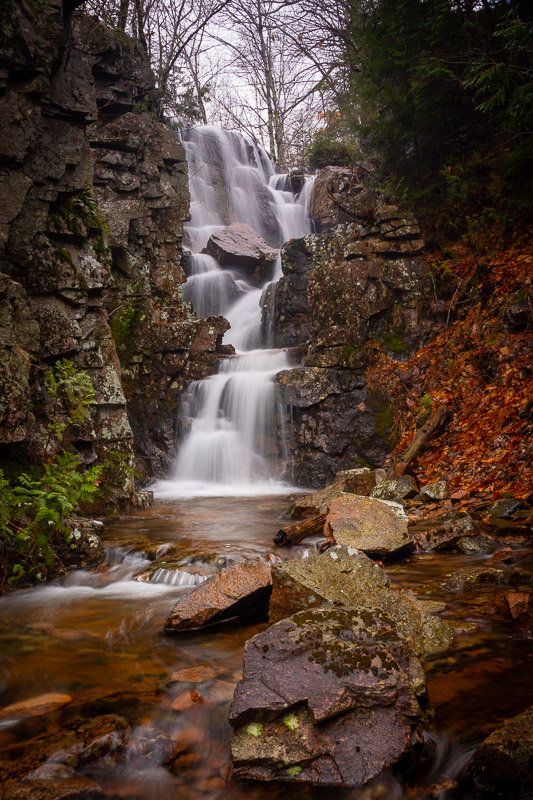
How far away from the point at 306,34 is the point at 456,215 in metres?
8.52

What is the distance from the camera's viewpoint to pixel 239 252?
1466 cm

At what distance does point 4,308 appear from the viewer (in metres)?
4.75

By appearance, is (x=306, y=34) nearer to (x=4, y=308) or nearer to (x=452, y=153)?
(x=452, y=153)

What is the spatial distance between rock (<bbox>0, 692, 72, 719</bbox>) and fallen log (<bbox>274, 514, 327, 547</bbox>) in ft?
9.20

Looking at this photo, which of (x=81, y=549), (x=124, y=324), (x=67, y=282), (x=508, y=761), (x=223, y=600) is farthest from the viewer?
(x=124, y=324)

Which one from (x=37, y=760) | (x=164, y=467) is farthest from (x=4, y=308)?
(x=164, y=467)

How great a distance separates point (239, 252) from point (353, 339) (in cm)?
711

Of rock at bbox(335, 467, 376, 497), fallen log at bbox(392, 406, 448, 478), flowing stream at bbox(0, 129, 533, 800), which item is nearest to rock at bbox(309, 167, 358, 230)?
fallen log at bbox(392, 406, 448, 478)

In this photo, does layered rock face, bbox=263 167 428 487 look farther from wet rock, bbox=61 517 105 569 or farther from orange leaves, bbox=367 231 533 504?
wet rock, bbox=61 517 105 569

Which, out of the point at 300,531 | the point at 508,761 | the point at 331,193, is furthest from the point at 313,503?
the point at 331,193

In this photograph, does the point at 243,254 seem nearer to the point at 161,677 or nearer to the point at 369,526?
the point at 369,526

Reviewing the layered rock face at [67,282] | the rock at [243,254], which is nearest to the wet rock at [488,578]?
the layered rock face at [67,282]

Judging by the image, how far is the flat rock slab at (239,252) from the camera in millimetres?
14719

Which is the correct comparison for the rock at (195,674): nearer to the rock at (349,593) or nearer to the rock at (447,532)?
the rock at (349,593)
